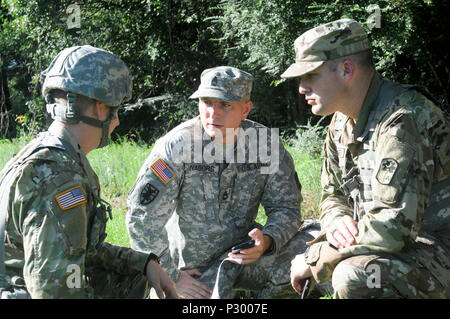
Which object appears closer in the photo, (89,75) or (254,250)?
(89,75)

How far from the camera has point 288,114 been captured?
9.42 metres

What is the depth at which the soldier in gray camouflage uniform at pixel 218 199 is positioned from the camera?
3.82 meters

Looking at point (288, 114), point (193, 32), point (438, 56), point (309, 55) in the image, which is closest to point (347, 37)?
point (309, 55)

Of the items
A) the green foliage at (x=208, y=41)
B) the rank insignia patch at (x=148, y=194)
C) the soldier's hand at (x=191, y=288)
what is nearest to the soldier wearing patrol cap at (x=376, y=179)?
the soldier's hand at (x=191, y=288)

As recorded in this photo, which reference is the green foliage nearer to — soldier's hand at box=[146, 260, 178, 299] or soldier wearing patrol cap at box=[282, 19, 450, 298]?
soldier wearing patrol cap at box=[282, 19, 450, 298]

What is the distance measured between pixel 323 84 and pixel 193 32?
754cm

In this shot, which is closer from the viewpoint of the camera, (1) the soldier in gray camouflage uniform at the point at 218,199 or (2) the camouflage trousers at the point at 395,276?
(2) the camouflage trousers at the point at 395,276

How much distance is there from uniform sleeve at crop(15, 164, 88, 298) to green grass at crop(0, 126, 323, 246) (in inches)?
120

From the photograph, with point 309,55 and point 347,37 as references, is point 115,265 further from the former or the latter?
point 347,37

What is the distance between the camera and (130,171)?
7.58 metres

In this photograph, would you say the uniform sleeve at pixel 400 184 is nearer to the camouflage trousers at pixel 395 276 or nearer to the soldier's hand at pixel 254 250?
the camouflage trousers at pixel 395 276

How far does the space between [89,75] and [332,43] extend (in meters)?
1.39

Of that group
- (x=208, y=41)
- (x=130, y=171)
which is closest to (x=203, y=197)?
(x=130, y=171)

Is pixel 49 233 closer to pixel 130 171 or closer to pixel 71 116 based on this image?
pixel 71 116
